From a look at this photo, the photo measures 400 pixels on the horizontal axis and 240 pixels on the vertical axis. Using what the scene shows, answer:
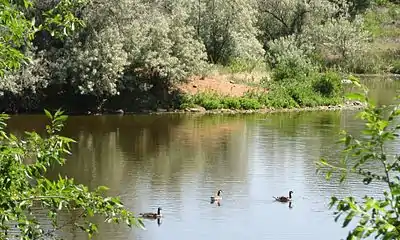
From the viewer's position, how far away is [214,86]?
3544cm

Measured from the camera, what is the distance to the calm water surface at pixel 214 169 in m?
16.5

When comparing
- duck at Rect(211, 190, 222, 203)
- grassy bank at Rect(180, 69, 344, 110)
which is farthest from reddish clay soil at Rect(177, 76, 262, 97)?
duck at Rect(211, 190, 222, 203)

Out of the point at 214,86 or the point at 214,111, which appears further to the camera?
the point at 214,86

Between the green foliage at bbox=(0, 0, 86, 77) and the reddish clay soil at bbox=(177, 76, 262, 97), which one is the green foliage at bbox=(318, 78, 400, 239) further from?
the reddish clay soil at bbox=(177, 76, 262, 97)

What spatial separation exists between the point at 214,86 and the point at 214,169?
13.7 m

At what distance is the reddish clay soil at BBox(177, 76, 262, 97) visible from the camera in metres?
34.8

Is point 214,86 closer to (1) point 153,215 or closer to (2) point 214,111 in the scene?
(2) point 214,111

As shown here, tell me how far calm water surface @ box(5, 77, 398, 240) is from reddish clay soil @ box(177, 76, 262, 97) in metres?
2.45

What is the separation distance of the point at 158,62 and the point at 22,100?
618 centimetres

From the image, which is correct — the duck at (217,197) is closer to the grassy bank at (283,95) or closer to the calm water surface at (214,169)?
the calm water surface at (214,169)

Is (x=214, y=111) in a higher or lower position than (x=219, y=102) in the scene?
lower

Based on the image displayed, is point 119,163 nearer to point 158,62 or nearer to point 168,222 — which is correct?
point 168,222

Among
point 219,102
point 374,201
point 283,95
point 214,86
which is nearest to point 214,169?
point 219,102

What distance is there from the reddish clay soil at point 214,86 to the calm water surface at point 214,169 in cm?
245
